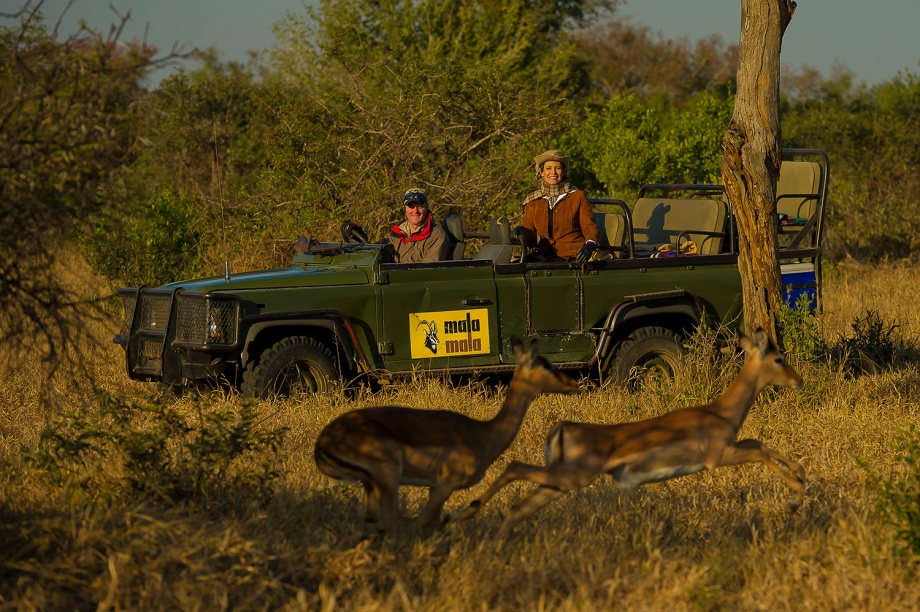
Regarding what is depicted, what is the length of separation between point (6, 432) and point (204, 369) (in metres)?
1.38

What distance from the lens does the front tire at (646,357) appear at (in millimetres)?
9914

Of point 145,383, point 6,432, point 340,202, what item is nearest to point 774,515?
point 6,432

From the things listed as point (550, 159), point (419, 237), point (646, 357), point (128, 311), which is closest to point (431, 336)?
point (419, 237)

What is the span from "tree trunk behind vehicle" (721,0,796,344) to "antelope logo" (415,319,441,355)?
8.15 feet

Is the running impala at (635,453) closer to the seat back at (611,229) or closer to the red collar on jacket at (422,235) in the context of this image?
the red collar on jacket at (422,235)

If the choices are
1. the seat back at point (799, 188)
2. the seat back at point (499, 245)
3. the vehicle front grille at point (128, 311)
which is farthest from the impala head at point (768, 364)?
the vehicle front grille at point (128, 311)

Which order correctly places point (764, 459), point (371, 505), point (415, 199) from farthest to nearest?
point (415, 199) < point (764, 459) < point (371, 505)

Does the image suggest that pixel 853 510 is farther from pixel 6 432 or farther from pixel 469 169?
pixel 469 169

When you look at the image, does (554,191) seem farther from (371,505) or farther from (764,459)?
(371,505)

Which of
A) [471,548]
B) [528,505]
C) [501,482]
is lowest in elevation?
[471,548]

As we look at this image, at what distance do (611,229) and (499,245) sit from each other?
152cm

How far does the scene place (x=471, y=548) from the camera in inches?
220

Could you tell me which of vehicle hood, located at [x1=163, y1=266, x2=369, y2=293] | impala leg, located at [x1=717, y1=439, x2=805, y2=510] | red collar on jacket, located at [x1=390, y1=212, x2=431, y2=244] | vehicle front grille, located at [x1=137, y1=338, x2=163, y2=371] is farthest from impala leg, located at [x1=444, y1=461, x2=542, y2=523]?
red collar on jacket, located at [x1=390, y1=212, x2=431, y2=244]

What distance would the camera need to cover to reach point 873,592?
502 centimetres
